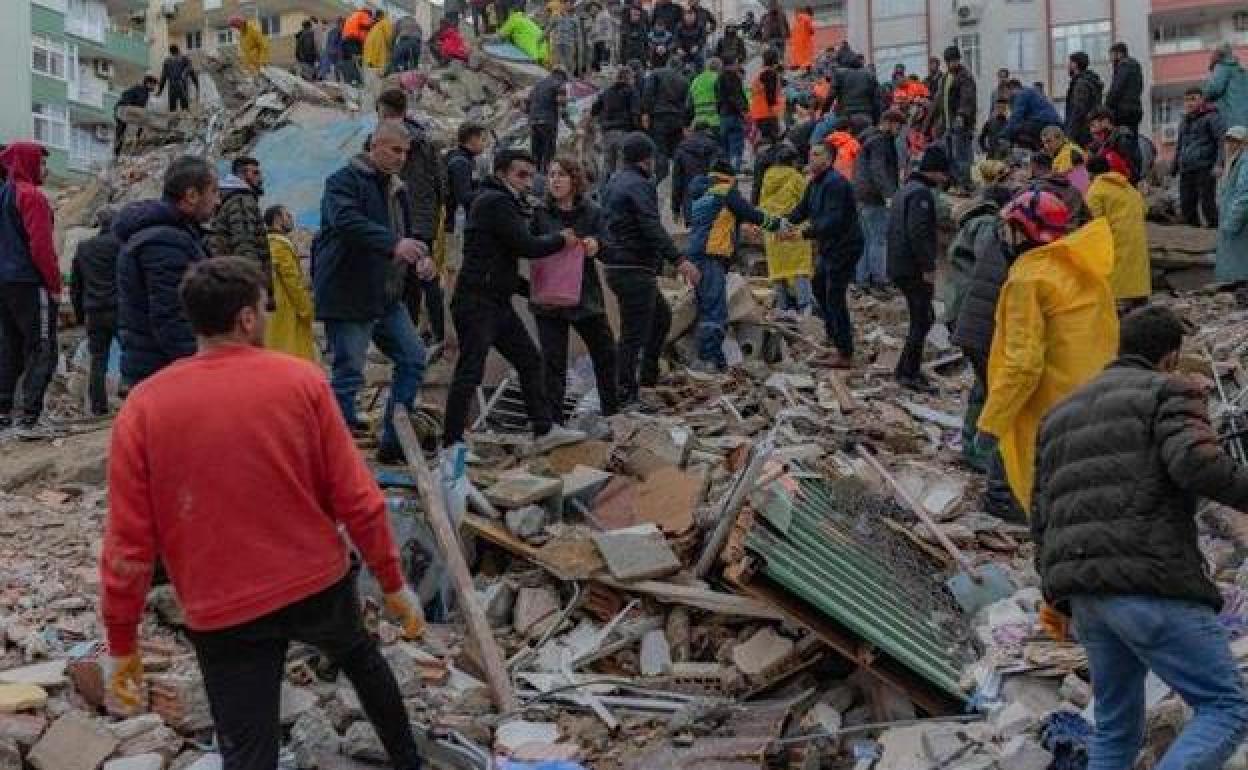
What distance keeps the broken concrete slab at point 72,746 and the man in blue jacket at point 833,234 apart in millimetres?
7495

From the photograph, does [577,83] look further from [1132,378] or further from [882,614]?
[1132,378]

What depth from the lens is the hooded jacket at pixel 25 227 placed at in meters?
8.88

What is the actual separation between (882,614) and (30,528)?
4.72 m

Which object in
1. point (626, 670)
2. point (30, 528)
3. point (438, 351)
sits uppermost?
point (438, 351)

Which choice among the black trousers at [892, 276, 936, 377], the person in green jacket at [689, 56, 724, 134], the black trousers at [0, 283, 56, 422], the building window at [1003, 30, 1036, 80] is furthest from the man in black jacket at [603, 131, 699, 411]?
the building window at [1003, 30, 1036, 80]

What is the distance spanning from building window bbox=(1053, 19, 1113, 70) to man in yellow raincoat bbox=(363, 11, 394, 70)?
29.1m

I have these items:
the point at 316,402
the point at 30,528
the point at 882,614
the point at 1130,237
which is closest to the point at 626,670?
the point at 882,614

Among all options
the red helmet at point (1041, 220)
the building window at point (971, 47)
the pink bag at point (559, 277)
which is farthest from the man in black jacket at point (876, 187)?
the building window at point (971, 47)

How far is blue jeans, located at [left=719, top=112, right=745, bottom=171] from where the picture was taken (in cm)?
1745

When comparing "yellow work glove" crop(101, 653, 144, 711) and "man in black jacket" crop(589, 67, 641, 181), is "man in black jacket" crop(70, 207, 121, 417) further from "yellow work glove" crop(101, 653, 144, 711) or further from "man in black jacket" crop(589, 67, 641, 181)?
"man in black jacket" crop(589, 67, 641, 181)

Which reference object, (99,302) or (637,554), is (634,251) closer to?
(637,554)

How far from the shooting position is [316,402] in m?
3.84

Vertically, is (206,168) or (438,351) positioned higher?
(206,168)

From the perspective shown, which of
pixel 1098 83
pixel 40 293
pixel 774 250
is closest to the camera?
pixel 40 293
